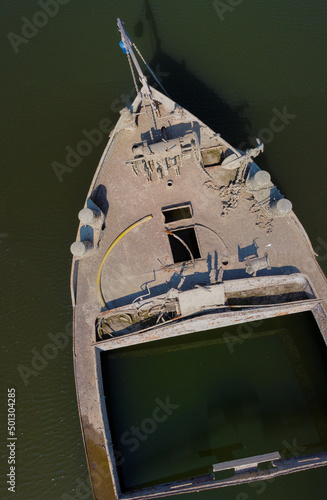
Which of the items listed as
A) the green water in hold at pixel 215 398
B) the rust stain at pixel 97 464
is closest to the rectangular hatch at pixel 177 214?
the green water in hold at pixel 215 398

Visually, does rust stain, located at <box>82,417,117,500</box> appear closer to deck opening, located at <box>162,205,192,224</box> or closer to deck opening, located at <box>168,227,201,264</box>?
deck opening, located at <box>168,227,201,264</box>

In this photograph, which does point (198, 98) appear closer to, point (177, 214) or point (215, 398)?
point (177, 214)

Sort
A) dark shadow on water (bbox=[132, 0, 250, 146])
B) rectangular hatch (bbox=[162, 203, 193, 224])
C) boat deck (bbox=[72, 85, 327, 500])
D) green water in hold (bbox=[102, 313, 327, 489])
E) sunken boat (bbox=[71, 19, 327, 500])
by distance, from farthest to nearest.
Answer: dark shadow on water (bbox=[132, 0, 250, 146]) → rectangular hatch (bbox=[162, 203, 193, 224]) → green water in hold (bbox=[102, 313, 327, 489]) → boat deck (bbox=[72, 85, 327, 500]) → sunken boat (bbox=[71, 19, 327, 500])

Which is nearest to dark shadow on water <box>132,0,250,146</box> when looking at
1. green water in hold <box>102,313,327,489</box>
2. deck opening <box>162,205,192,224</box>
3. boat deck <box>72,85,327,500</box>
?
boat deck <box>72,85,327,500</box>

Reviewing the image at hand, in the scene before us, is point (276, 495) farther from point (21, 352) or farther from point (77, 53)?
point (77, 53)

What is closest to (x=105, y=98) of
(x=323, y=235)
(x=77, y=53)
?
(x=77, y=53)
